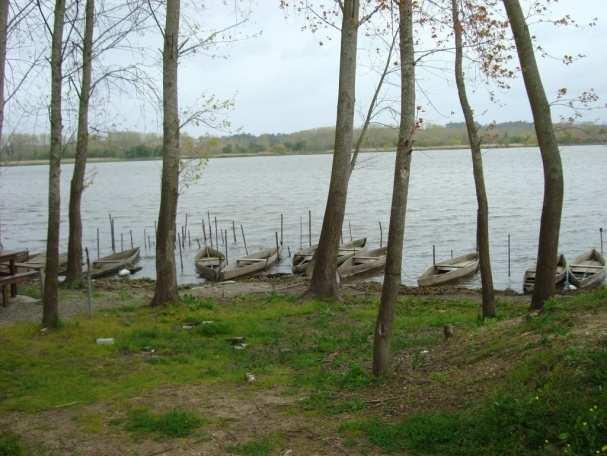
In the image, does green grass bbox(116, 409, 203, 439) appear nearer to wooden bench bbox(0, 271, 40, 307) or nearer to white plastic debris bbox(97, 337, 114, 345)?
white plastic debris bbox(97, 337, 114, 345)

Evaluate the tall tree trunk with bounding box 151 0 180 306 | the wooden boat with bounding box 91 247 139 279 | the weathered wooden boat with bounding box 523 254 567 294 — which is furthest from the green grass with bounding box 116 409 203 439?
the wooden boat with bounding box 91 247 139 279

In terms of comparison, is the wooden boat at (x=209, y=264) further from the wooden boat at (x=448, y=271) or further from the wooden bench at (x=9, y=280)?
the wooden bench at (x=9, y=280)

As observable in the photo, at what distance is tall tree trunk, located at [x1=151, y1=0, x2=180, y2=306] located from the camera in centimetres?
1361

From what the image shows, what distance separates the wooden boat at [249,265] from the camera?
85.4 ft

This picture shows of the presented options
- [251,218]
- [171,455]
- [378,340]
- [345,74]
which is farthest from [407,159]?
[251,218]

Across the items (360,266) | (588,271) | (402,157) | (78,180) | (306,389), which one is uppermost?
(402,157)

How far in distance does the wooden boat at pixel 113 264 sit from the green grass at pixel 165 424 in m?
21.2

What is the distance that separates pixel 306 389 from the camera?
8.35 meters

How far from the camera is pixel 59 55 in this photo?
11102 millimetres

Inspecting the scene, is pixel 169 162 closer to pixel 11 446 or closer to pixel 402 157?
pixel 402 157

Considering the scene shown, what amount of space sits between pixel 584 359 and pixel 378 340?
251 centimetres

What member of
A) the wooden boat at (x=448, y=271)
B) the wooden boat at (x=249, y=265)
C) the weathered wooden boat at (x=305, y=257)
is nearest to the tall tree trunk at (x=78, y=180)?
the wooden boat at (x=249, y=265)

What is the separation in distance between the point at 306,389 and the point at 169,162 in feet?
23.4

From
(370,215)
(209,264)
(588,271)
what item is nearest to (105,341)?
(588,271)
